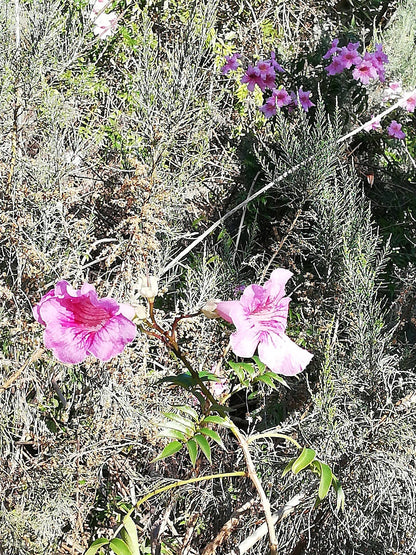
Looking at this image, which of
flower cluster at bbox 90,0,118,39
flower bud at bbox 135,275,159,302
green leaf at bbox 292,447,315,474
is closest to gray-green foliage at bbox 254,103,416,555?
green leaf at bbox 292,447,315,474

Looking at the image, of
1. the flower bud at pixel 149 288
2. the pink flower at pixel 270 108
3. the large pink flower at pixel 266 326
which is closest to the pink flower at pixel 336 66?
the pink flower at pixel 270 108

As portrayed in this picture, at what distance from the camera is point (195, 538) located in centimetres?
148

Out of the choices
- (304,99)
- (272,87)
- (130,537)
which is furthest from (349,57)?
(130,537)

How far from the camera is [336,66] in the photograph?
2373mm

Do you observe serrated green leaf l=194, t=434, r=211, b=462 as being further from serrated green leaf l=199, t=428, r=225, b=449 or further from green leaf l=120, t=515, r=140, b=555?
green leaf l=120, t=515, r=140, b=555

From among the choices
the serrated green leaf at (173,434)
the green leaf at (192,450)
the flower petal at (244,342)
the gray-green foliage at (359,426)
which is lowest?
the gray-green foliage at (359,426)

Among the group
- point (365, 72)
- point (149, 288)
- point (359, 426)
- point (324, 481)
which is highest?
point (149, 288)

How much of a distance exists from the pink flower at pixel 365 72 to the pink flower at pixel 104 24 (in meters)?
1.25

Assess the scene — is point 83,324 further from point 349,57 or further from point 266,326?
point 349,57

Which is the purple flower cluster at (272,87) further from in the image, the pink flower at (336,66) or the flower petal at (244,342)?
the flower petal at (244,342)

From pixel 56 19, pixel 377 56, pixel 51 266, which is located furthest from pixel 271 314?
pixel 377 56

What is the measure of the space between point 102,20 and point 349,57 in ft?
4.22

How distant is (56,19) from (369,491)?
1695 millimetres

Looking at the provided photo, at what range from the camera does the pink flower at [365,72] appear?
2.31m
